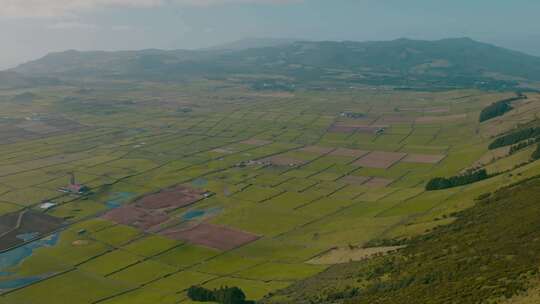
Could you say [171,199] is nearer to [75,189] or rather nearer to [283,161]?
[75,189]

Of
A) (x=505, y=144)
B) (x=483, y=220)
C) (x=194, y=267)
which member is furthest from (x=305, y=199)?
(x=505, y=144)

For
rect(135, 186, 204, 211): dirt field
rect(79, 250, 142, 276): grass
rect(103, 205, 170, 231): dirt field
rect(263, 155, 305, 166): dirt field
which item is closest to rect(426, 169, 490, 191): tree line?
rect(263, 155, 305, 166): dirt field

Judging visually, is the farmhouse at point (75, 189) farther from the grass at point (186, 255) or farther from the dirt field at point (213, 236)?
the grass at point (186, 255)

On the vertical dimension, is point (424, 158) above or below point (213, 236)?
above

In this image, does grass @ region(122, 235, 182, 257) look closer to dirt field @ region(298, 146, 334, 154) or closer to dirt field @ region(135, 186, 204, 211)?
dirt field @ region(135, 186, 204, 211)

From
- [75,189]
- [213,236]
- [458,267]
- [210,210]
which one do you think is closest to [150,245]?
[213,236]

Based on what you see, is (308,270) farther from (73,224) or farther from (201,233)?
(73,224)
